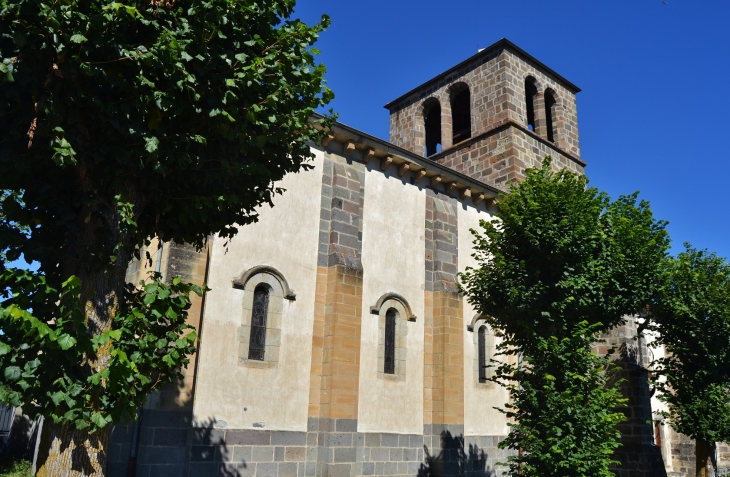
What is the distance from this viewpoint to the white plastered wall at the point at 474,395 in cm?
1524

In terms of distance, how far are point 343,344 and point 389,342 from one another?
1.89 m

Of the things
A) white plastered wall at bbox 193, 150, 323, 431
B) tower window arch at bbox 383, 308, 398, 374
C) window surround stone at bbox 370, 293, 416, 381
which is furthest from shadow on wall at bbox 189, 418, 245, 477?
tower window arch at bbox 383, 308, 398, 374

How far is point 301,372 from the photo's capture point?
1234 cm

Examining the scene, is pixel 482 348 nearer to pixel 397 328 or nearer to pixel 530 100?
pixel 397 328

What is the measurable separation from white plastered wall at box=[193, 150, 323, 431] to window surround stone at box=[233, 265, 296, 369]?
10 cm

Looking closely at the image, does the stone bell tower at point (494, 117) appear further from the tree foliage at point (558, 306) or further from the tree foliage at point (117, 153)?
the tree foliage at point (117, 153)

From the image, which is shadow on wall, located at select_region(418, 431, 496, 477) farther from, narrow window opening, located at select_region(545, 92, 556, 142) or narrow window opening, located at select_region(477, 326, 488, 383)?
narrow window opening, located at select_region(545, 92, 556, 142)

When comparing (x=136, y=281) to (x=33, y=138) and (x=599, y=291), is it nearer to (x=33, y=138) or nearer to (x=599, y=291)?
(x=33, y=138)

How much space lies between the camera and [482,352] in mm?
16203

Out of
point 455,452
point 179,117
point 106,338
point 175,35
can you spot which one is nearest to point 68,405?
point 106,338

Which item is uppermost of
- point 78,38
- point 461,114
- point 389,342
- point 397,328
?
point 461,114

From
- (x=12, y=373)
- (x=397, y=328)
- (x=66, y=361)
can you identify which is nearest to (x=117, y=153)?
(x=66, y=361)

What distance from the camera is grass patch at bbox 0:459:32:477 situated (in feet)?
45.4

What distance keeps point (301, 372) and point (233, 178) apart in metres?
6.46
